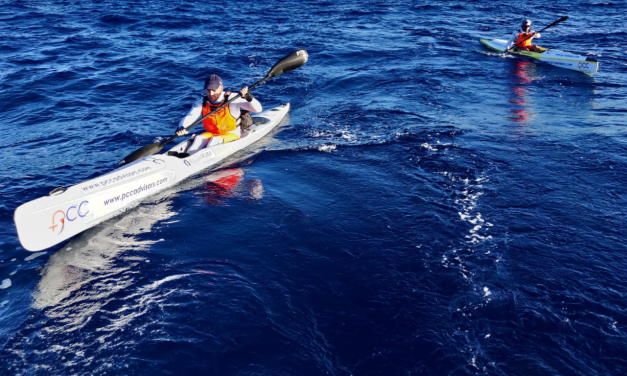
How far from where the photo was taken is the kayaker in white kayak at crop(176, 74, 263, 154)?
8.50 m

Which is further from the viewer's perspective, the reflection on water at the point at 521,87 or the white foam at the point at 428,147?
the reflection on water at the point at 521,87

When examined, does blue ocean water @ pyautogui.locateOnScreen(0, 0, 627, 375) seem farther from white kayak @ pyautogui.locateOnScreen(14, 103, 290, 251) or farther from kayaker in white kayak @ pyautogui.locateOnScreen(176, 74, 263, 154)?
kayaker in white kayak @ pyautogui.locateOnScreen(176, 74, 263, 154)

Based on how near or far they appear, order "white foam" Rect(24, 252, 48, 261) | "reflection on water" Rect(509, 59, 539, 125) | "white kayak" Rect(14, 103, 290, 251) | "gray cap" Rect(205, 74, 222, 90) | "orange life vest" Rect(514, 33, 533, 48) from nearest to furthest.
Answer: "white kayak" Rect(14, 103, 290, 251), "white foam" Rect(24, 252, 48, 261), "gray cap" Rect(205, 74, 222, 90), "reflection on water" Rect(509, 59, 539, 125), "orange life vest" Rect(514, 33, 533, 48)

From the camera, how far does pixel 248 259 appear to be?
19.2 feet

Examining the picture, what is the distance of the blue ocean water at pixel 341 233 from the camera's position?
Answer: 4.52 m

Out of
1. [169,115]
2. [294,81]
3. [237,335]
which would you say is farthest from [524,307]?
[294,81]

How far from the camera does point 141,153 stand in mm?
8008

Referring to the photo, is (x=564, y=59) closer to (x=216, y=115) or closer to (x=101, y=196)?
(x=216, y=115)

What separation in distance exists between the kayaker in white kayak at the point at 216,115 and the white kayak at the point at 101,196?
0.19 meters

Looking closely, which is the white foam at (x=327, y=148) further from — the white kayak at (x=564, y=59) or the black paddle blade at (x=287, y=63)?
the white kayak at (x=564, y=59)

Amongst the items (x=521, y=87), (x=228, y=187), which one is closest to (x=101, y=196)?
(x=228, y=187)

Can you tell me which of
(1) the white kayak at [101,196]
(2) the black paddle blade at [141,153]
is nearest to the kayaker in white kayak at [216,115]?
(1) the white kayak at [101,196]

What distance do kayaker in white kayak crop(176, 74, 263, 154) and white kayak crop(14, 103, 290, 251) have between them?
7.6 inches

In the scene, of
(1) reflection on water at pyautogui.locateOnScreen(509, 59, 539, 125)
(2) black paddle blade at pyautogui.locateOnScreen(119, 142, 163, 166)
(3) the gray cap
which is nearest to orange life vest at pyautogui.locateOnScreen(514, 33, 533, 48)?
(1) reflection on water at pyautogui.locateOnScreen(509, 59, 539, 125)
